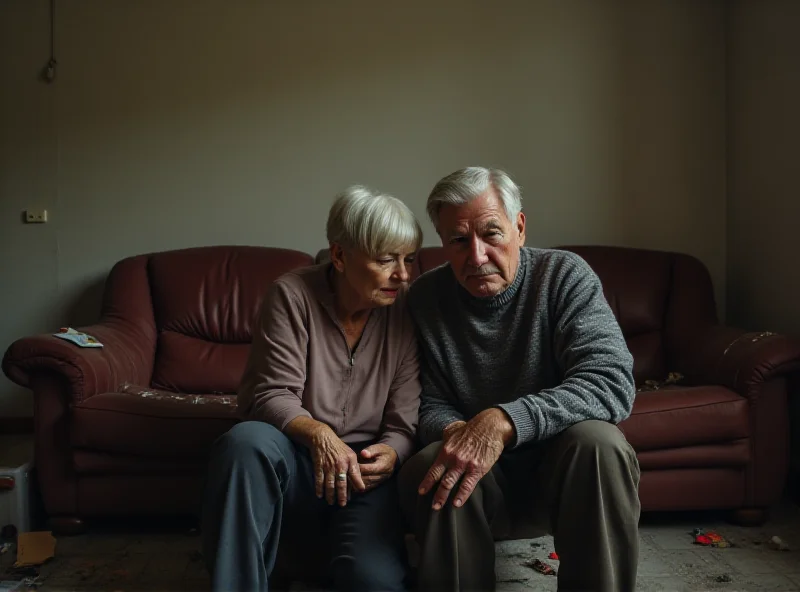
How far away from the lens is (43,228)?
327cm

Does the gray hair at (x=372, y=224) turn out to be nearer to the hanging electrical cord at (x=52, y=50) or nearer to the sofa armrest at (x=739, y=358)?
the sofa armrest at (x=739, y=358)

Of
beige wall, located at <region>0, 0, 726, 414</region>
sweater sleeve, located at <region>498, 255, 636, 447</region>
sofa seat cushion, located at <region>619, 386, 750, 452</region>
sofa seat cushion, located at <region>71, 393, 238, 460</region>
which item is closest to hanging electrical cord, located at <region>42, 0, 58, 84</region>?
beige wall, located at <region>0, 0, 726, 414</region>

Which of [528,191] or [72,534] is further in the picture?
[528,191]

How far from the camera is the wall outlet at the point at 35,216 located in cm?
326

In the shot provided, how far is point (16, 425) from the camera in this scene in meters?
3.34

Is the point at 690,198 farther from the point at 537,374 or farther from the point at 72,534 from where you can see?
the point at 72,534

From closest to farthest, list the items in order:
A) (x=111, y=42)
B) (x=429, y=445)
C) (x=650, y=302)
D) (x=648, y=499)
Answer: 1. (x=429, y=445)
2. (x=648, y=499)
3. (x=650, y=302)
4. (x=111, y=42)

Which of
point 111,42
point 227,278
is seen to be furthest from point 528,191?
point 111,42

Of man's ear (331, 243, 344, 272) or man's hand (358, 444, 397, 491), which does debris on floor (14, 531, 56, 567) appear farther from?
man's ear (331, 243, 344, 272)

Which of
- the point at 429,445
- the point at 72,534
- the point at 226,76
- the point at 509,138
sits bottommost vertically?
the point at 72,534

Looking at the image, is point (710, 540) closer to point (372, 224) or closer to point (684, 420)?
point (684, 420)

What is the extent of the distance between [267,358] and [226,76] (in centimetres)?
206

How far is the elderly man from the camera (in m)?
1.39

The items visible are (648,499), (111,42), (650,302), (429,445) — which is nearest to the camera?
(429,445)
